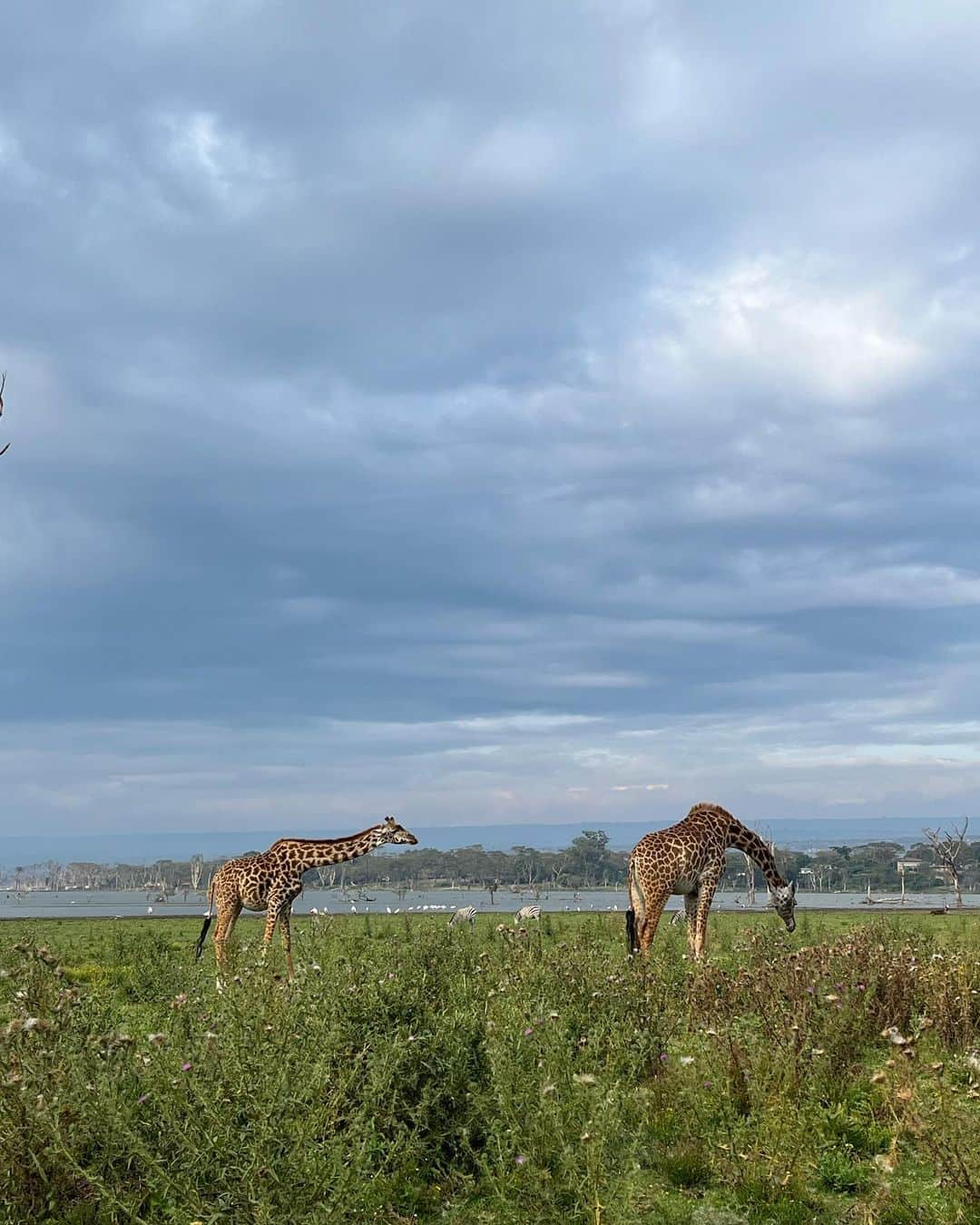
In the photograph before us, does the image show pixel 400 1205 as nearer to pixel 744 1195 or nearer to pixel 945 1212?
pixel 744 1195

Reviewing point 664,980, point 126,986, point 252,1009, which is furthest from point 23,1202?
point 126,986

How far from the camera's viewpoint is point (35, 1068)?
20.6 ft

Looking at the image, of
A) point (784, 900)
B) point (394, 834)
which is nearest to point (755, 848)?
point (784, 900)

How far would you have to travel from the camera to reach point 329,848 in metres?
18.8

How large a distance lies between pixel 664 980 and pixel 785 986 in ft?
3.92

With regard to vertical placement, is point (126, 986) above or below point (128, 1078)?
below

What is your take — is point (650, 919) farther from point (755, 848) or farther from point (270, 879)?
point (270, 879)

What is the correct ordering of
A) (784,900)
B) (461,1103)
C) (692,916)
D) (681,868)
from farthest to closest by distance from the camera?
1. (784,900)
2. (692,916)
3. (681,868)
4. (461,1103)

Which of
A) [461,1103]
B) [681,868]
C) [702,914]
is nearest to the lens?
[461,1103]

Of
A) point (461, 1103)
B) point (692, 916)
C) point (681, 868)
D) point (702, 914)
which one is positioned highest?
point (681, 868)

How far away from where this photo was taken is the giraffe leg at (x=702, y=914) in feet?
50.2

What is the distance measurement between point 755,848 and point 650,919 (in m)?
2.84

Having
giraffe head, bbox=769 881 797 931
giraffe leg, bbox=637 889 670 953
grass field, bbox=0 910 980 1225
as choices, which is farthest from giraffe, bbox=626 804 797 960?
grass field, bbox=0 910 980 1225

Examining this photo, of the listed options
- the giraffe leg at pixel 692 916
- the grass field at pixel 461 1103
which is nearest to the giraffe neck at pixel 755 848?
the giraffe leg at pixel 692 916
